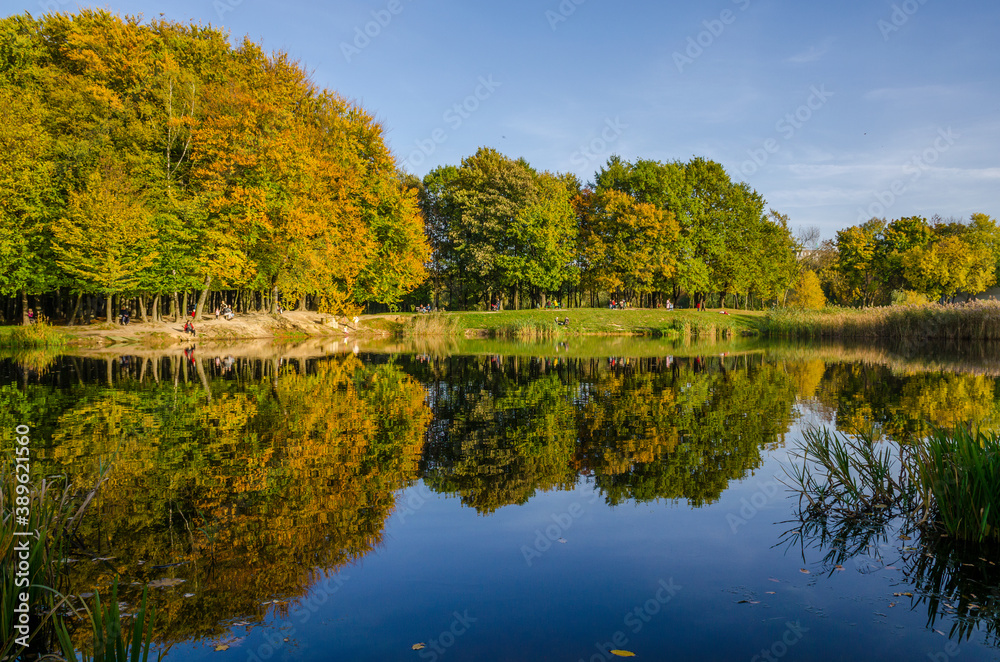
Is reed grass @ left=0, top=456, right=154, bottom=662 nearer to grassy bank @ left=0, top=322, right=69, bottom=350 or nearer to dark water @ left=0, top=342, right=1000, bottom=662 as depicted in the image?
dark water @ left=0, top=342, right=1000, bottom=662

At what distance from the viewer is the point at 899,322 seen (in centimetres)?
Result: 3812

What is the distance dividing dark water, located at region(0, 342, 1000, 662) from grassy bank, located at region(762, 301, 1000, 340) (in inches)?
942

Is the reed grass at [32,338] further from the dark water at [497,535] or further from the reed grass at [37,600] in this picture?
the reed grass at [37,600]

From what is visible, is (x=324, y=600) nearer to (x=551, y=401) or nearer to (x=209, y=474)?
(x=209, y=474)

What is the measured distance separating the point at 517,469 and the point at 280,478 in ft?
11.5

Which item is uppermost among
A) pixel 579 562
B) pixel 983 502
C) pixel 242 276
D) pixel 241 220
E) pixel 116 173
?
pixel 116 173

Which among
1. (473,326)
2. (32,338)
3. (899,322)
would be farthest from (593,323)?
(32,338)

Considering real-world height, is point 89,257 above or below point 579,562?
above

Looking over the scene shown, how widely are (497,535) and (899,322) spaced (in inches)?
1555

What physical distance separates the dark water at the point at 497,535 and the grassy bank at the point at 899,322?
23936 mm

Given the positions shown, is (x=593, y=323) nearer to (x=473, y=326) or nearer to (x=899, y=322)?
(x=473, y=326)

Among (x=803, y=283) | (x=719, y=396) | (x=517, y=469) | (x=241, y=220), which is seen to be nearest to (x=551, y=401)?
(x=719, y=396)

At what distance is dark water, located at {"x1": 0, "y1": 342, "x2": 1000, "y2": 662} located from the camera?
491cm

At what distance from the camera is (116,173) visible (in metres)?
37.1
